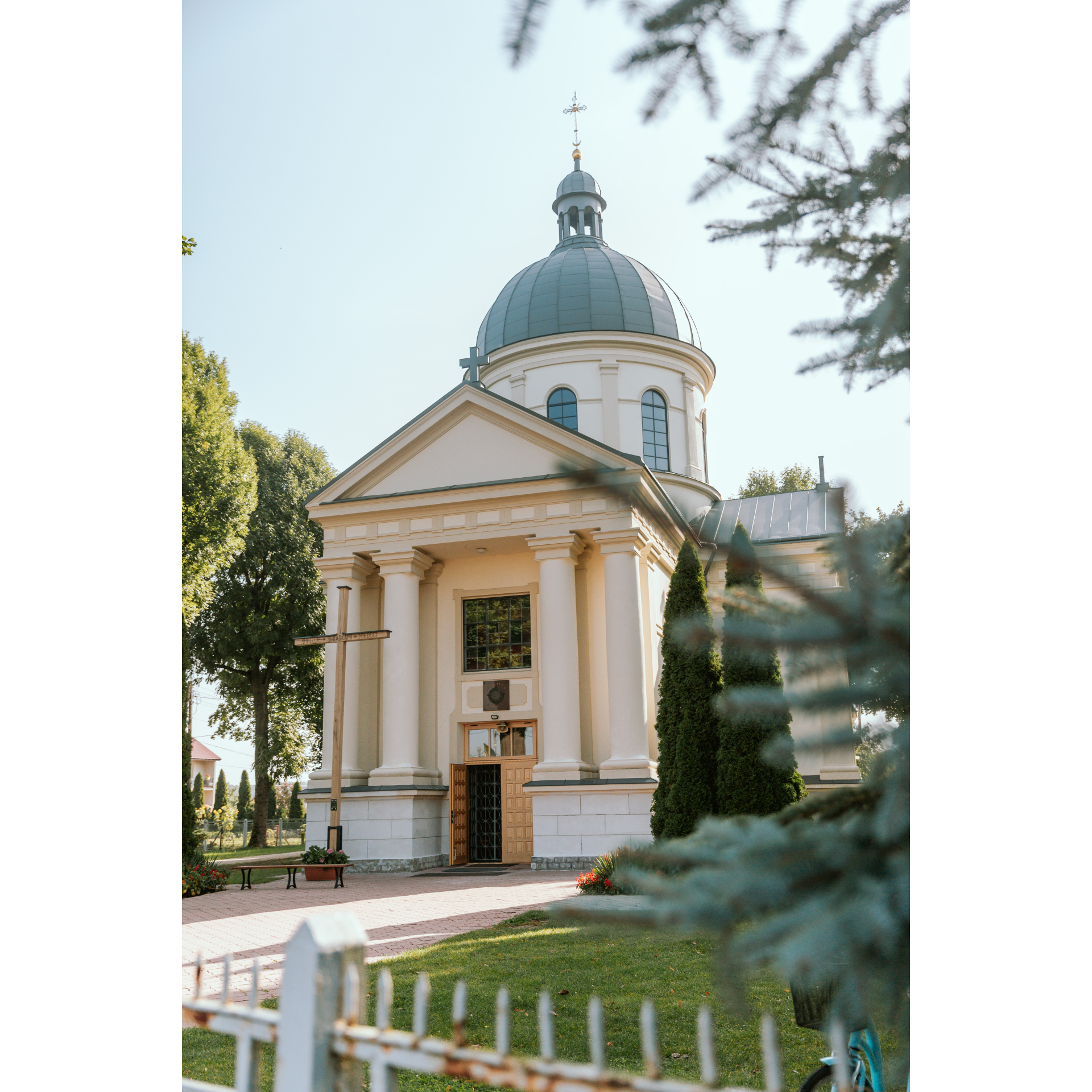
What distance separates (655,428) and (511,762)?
8.39 m

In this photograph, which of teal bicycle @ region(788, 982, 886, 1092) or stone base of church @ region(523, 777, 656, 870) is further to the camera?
stone base of church @ region(523, 777, 656, 870)

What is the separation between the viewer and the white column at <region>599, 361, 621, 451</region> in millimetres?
20156

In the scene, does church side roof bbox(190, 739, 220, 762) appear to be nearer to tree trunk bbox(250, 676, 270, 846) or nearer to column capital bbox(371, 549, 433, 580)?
tree trunk bbox(250, 676, 270, 846)

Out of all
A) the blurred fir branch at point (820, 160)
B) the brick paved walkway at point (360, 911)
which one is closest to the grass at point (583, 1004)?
the brick paved walkway at point (360, 911)

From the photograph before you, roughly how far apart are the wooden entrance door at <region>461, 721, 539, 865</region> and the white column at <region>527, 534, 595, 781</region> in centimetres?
120

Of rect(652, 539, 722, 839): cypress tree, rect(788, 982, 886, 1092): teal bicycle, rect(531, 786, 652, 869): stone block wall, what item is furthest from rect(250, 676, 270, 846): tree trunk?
rect(788, 982, 886, 1092): teal bicycle

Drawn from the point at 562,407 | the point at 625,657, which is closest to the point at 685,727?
the point at 625,657

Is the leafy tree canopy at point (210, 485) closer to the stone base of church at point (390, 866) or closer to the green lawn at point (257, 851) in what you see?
the stone base of church at point (390, 866)

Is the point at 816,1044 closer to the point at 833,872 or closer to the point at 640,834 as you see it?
the point at 833,872

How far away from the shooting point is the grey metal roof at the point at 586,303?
2103 cm

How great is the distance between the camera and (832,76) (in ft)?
7.02

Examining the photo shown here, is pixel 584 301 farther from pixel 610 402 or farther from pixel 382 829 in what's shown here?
pixel 382 829

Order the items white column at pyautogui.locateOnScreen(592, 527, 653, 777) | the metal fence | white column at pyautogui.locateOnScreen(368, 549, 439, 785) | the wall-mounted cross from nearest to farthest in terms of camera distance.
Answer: white column at pyautogui.locateOnScreen(592, 527, 653, 777), white column at pyautogui.locateOnScreen(368, 549, 439, 785), the wall-mounted cross, the metal fence

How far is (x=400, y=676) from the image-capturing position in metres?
15.6
